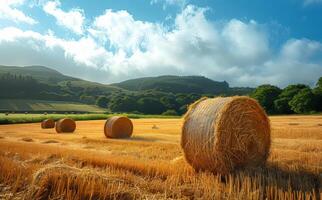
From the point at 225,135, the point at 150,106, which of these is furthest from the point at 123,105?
the point at 225,135

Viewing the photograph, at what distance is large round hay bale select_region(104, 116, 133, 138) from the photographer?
1845 cm

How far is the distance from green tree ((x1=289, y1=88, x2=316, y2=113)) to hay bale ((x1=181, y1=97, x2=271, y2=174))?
150ft

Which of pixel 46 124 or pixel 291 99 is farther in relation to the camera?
pixel 291 99

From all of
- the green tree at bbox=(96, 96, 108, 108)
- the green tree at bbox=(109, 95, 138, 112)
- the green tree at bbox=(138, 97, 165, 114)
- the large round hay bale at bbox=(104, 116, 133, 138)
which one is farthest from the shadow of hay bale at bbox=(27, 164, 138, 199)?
the green tree at bbox=(96, 96, 108, 108)

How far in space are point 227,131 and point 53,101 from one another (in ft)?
293

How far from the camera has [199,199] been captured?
206 inches

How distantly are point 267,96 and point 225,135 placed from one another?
5677cm

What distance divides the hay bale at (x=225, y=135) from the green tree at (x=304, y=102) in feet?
150

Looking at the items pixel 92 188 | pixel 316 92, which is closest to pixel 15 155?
pixel 92 188

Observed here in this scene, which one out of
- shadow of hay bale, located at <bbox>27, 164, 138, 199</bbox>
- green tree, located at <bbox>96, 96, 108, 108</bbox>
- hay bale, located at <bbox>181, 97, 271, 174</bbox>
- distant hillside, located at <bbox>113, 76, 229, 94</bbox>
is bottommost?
shadow of hay bale, located at <bbox>27, 164, 138, 199</bbox>

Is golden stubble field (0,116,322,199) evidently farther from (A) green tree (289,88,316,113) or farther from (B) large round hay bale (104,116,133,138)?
(A) green tree (289,88,316,113)

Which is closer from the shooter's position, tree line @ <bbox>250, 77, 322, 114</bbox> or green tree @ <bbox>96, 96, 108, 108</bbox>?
tree line @ <bbox>250, 77, 322, 114</bbox>

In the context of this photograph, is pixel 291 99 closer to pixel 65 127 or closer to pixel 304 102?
pixel 304 102

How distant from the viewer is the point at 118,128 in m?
18.8
